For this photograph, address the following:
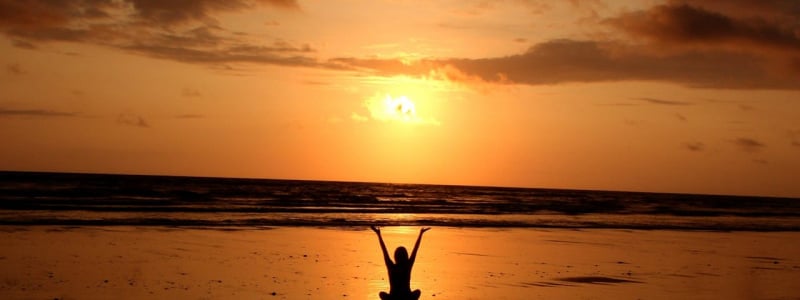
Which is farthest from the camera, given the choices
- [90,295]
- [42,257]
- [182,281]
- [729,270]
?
[729,270]

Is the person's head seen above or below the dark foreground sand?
below

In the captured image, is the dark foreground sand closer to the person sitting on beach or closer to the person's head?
the person sitting on beach

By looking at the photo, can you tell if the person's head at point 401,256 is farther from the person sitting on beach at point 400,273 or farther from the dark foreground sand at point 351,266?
the dark foreground sand at point 351,266

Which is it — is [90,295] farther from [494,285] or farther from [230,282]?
[494,285]

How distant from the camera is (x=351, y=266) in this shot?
17.9 meters

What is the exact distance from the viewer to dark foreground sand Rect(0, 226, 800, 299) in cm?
1441

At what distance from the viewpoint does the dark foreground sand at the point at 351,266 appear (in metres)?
14.4

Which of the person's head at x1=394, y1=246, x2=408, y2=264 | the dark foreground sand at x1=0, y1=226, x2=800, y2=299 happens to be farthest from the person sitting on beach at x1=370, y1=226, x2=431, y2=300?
the dark foreground sand at x1=0, y1=226, x2=800, y2=299

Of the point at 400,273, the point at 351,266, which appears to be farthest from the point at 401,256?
the point at 351,266

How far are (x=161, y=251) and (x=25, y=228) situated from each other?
8193 mm

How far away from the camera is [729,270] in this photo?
19.4 meters

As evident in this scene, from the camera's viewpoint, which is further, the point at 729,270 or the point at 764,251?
the point at 764,251

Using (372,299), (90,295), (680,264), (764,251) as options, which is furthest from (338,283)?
(764,251)

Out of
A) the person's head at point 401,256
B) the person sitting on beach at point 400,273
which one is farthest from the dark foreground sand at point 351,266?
the person's head at point 401,256
